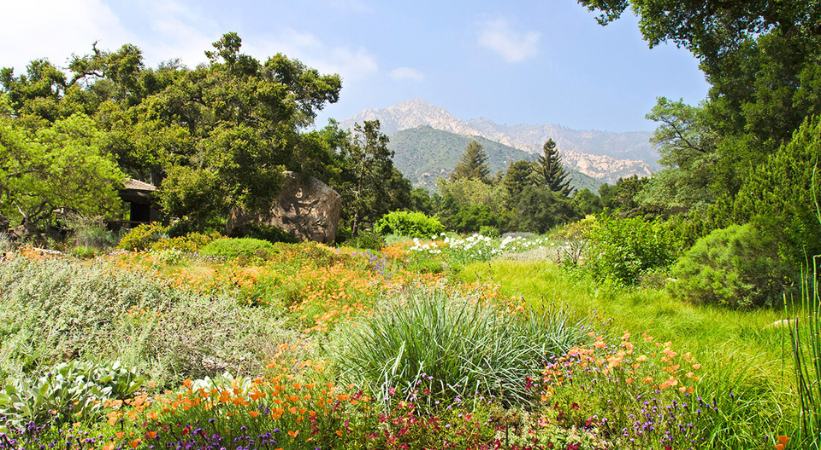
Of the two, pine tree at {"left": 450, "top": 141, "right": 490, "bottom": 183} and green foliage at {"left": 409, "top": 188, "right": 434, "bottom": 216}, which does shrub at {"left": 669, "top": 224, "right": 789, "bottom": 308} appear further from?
pine tree at {"left": 450, "top": 141, "right": 490, "bottom": 183}

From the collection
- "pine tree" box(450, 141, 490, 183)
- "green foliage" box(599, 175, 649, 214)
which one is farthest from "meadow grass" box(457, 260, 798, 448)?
"pine tree" box(450, 141, 490, 183)

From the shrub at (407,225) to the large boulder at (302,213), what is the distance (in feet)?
14.4

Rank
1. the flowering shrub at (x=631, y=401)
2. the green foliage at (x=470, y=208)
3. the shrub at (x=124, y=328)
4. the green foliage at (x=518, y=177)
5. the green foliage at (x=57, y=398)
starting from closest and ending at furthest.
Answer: the flowering shrub at (x=631, y=401) → the green foliage at (x=57, y=398) → the shrub at (x=124, y=328) → the green foliage at (x=470, y=208) → the green foliage at (x=518, y=177)

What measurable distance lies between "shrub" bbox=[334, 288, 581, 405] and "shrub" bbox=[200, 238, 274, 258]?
785 cm

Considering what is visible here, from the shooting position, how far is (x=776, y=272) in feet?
19.1

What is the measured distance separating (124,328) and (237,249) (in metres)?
7.05

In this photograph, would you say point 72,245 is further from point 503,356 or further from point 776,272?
point 776,272

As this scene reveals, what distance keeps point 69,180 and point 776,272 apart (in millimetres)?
15772

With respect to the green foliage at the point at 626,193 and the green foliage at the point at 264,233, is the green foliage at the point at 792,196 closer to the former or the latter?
the green foliage at the point at 264,233

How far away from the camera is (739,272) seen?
593 cm

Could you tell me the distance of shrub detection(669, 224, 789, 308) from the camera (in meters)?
5.86

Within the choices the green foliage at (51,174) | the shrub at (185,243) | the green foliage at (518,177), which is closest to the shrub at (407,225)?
the shrub at (185,243)

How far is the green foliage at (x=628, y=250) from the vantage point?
7.52 metres

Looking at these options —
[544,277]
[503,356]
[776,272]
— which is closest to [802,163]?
[776,272]
